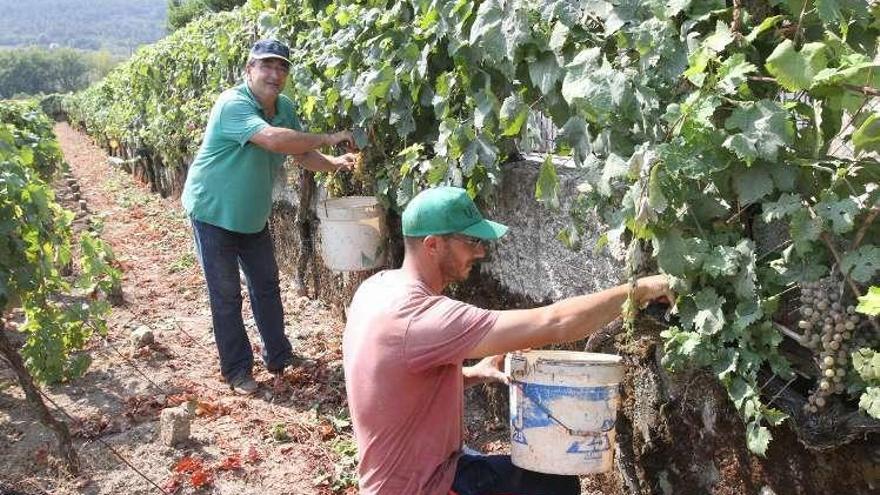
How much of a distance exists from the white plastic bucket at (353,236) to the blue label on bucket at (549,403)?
6.93 feet

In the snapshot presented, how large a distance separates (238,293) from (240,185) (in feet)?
2.22

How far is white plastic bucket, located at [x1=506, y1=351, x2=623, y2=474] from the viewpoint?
240cm

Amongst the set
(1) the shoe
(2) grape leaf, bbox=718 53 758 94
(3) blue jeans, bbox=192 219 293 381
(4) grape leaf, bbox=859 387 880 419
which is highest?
(2) grape leaf, bbox=718 53 758 94

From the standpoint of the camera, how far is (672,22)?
7.52 ft

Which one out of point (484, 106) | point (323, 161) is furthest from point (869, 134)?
point (323, 161)

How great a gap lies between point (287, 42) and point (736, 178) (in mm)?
4055

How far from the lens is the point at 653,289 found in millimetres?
2418

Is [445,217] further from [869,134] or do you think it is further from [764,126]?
[869,134]

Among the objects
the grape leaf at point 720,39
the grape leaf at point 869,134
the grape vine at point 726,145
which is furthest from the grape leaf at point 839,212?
the grape leaf at point 720,39

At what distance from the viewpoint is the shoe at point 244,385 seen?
492 cm

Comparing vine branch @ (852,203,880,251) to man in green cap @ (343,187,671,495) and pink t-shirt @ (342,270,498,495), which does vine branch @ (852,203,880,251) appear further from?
pink t-shirt @ (342,270,498,495)

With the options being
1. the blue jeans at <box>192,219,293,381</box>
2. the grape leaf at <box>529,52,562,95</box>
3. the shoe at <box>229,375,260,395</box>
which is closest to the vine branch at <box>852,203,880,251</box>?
the grape leaf at <box>529,52,562,95</box>

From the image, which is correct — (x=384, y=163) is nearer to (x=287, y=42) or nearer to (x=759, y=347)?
(x=287, y=42)

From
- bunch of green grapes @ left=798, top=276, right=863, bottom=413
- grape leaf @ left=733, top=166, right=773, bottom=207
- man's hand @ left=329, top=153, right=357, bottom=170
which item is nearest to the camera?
bunch of green grapes @ left=798, top=276, right=863, bottom=413
